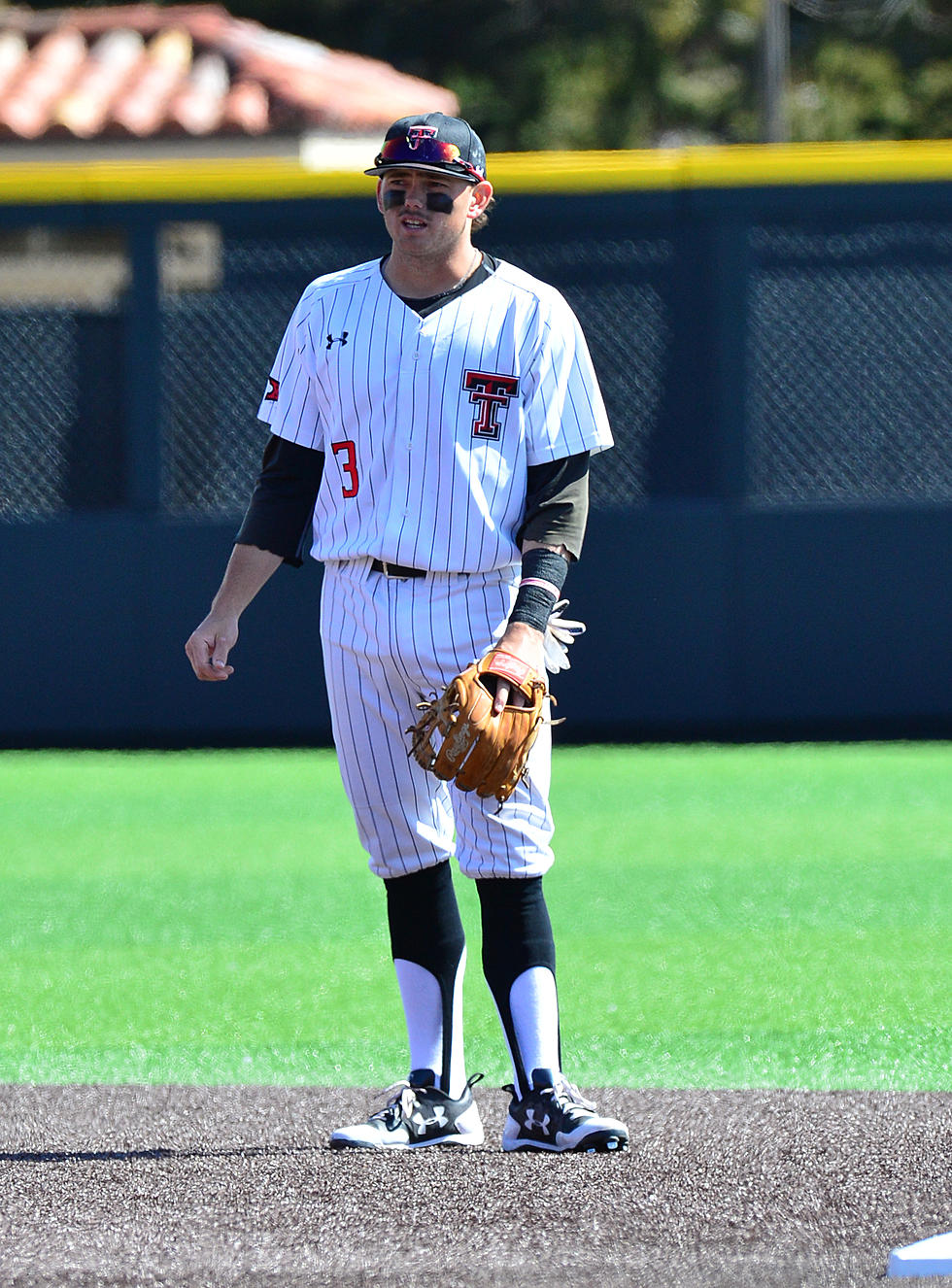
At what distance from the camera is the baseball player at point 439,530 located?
3.74 m

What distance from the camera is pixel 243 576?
397 cm

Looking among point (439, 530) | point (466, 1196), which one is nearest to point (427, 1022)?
point (466, 1196)

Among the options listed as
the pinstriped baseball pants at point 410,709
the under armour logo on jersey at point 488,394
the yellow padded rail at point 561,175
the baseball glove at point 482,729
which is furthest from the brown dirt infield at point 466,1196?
the yellow padded rail at point 561,175

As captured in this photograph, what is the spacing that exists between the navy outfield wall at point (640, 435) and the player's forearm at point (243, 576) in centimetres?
566

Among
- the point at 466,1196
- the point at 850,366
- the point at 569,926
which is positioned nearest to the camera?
the point at 466,1196

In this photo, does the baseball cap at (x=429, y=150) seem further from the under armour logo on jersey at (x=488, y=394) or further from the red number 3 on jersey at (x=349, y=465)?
the red number 3 on jersey at (x=349, y=465)

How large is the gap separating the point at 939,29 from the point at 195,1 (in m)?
11.1

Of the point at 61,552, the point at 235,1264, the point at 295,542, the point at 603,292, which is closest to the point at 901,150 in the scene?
the point at 603,292

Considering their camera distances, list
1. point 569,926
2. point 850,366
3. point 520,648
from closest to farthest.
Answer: point 520,648 → point 569,926 → point 850,366

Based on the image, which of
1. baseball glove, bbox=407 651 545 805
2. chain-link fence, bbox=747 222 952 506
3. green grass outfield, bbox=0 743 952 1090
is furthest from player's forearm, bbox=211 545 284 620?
chain-link fence, bbox=747 222 952 506

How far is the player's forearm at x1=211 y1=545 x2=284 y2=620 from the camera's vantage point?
13.0 ft

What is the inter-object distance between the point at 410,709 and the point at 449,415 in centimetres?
55

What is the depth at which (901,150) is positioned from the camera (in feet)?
31.5

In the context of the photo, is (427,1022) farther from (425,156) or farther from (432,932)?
(425,156)
